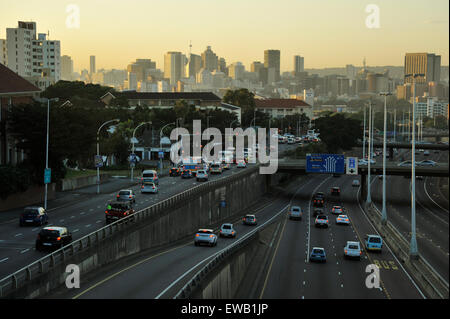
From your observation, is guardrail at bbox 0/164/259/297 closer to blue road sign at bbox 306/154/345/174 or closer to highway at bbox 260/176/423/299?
highway at bbox 260/176/423/299

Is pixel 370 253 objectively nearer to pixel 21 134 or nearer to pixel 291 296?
pixel 291 296

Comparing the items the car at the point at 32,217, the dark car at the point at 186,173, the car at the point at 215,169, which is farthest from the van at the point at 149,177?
the car at the point at 32,217

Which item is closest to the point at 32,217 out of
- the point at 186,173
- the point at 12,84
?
the point at 12,84

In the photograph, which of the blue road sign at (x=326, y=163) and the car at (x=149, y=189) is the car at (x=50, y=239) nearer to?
the car at (x=149, y=189)

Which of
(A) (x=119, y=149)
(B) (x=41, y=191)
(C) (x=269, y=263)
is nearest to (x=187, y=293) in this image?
(C) (x=269, y=263)

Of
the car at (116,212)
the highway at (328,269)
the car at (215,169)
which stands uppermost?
the car at (116,212)

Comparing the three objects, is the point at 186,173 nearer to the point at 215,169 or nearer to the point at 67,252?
the point at 215,169
